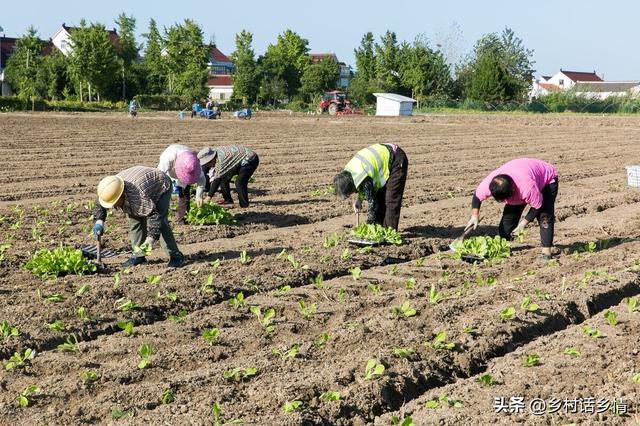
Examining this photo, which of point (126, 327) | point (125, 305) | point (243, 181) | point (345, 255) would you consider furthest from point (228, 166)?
point (126, 327)

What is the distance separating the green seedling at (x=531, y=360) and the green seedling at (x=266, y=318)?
189cm

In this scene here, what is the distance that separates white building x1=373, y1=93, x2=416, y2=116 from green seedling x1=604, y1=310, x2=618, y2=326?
48323 mm

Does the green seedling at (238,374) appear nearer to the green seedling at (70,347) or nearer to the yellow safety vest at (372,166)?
the green seedling at (70,347)

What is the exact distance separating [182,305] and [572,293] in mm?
3443

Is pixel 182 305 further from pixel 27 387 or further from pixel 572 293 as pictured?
pixel 572 293

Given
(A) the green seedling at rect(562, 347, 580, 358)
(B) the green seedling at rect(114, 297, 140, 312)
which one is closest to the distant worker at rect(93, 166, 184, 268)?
(B) the green seedling at rect(114, 297, 140, 312)

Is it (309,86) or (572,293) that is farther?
(309,86)

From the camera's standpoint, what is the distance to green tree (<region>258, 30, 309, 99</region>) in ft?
233

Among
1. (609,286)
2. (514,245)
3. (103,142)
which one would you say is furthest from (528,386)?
(103,142)

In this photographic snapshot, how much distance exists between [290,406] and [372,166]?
456 centimetres

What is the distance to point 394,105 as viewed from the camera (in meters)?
54.8

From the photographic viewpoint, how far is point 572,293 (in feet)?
23.2

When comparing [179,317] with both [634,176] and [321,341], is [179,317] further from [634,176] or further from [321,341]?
[634,176]

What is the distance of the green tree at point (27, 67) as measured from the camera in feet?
175
